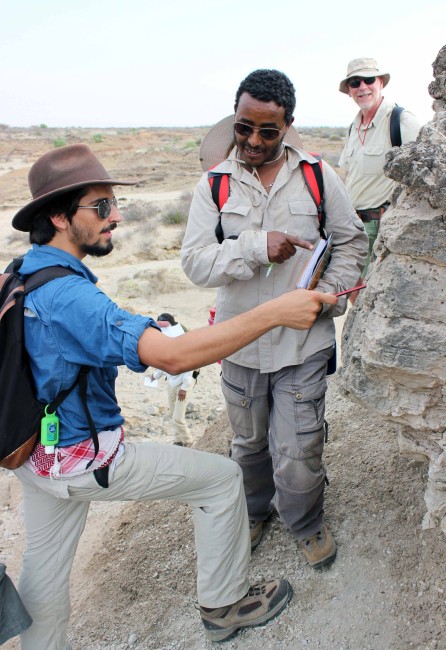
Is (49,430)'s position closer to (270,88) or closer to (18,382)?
(18,382)

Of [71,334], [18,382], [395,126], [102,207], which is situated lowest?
[18,382]

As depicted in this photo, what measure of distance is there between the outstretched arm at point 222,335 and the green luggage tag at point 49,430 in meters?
0.52

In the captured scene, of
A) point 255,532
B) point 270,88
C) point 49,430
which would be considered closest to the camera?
point 49,430

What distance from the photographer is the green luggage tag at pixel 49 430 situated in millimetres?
2502

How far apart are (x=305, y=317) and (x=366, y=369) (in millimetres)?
333

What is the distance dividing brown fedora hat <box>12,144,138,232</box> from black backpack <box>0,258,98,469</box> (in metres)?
0.27

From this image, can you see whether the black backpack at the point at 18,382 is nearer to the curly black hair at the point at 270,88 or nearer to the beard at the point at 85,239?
the beard at the point at 85,239

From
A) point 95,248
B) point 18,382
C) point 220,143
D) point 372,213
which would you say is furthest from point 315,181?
Answer: point 372,213

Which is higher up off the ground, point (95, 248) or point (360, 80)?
point (360, 80)

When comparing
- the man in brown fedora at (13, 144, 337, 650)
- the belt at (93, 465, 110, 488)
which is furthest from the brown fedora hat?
the belt at (93, 465, 110, 488)

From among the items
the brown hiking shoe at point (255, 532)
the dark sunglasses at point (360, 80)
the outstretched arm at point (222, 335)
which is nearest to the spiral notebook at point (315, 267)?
the outstretched arm at point (222, 335)

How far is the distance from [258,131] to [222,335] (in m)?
1.11

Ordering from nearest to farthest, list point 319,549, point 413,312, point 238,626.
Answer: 1. point 413,312
2. point 238,626
3. point 319,549

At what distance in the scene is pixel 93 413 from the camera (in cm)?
264
